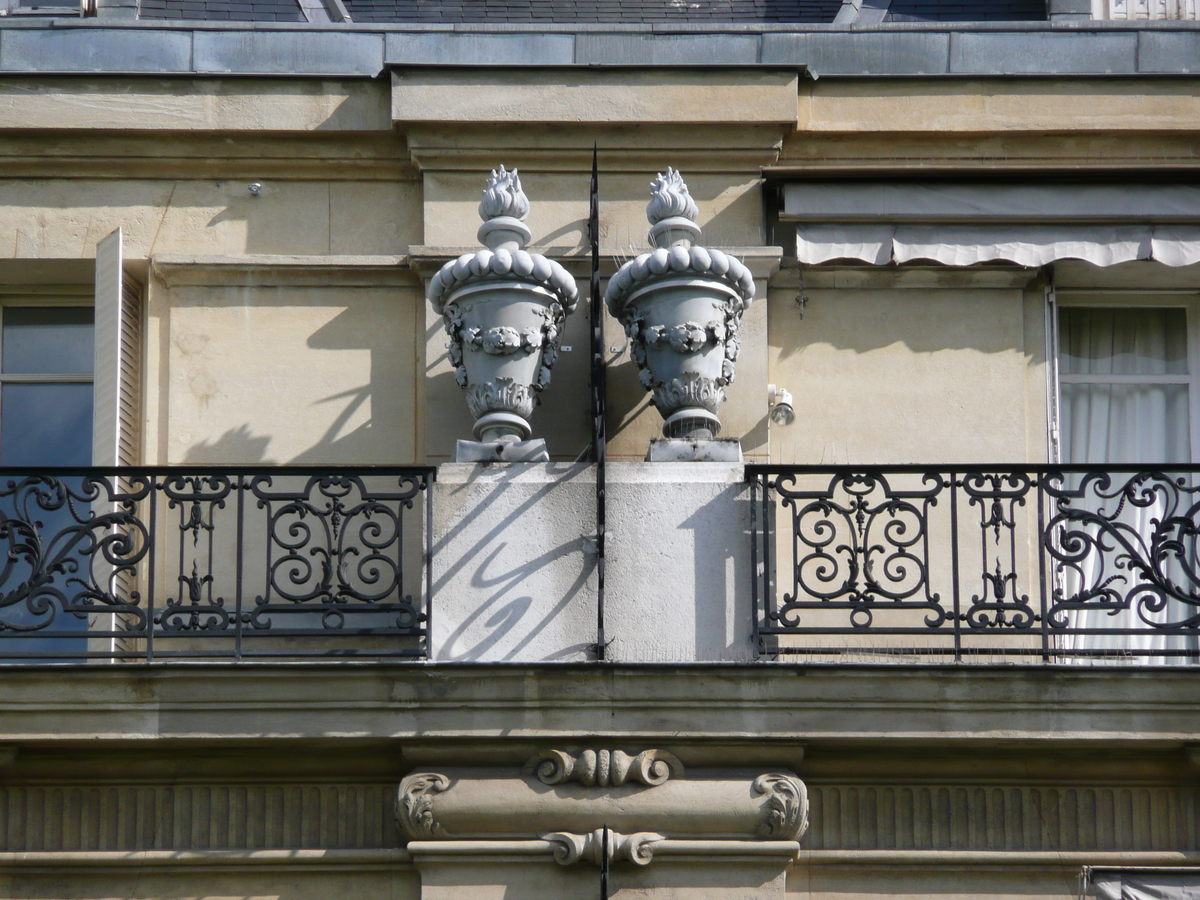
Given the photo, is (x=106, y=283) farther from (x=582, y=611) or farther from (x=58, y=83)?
(x=582, y=611)

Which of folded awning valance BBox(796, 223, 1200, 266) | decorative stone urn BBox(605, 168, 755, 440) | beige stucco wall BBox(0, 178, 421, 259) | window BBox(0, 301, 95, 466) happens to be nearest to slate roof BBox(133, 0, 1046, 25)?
beige stucco wall BBox(0, 178, 421, 259)

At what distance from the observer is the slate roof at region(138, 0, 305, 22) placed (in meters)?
11.9

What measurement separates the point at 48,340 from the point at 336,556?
237cm

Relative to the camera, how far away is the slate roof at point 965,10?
39.5ft

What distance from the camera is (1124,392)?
11.5 meters

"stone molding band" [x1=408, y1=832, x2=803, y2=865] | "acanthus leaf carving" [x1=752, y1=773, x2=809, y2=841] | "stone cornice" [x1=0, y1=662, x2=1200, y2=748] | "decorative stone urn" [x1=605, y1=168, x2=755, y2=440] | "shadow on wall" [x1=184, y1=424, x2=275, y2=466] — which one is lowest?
"stone molding band" [x1=408, y1=832, x2=803, y2=865]

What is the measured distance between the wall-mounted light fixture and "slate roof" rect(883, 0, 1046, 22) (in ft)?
7.57

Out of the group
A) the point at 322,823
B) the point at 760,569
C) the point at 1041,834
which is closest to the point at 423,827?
the point at 322,823

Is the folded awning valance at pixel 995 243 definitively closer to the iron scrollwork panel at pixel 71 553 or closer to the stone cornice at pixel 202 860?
the iron scrollwork panel at pixel 71 553

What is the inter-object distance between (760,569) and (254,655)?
2.33m

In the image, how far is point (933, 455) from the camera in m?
11.0

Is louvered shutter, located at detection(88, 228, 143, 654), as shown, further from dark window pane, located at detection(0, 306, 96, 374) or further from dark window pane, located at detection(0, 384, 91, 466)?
dark window pane, located at detection(0, 306, 96, 374)

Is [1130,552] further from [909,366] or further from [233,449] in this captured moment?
[233,449]

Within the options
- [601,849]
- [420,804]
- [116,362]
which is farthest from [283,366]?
[601,849]
